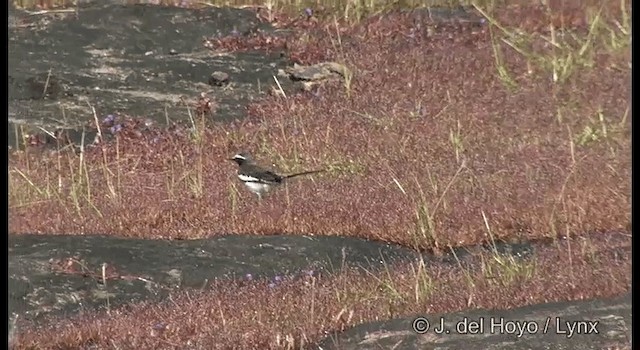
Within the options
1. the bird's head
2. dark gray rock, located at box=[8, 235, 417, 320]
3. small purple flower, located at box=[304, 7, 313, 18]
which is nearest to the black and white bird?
the bird's head

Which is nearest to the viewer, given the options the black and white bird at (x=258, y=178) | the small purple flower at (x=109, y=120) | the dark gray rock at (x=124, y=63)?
the black and white bird at (x=258, y=178)

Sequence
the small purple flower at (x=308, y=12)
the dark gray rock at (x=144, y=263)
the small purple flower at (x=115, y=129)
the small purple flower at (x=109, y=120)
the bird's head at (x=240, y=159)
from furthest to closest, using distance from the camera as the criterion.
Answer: the small purple flower at (x=308, y=12)
the small purple flower at (x=109, y=120)
the small purple flower at (x=115, y=129)
the bird's head at (x=240, y=159)
the dark gray rock at (x=144, y=263)

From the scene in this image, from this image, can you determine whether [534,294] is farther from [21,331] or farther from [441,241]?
[21,331]

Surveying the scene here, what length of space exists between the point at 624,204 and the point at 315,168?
3.18m

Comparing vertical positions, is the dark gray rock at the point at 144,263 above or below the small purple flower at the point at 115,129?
above

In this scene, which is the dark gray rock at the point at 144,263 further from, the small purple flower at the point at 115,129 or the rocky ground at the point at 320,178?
the small purple flower at the point at 115,129

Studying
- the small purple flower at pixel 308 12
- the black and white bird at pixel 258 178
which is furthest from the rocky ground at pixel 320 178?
the black and white bird at pixel 258 178

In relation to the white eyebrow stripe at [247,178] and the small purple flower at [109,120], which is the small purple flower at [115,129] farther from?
the white eyebrow stripe at [247,178]

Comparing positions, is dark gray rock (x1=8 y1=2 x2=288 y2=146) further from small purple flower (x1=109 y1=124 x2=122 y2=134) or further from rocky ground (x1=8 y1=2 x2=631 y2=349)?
small purple flower (x1=109 y1=124 x2=122 y2=134)

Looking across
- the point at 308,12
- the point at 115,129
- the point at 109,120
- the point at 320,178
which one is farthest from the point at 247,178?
the point at 308,12

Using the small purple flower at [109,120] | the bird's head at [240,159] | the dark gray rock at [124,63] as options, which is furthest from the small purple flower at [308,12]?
the bird's head at [240,159]

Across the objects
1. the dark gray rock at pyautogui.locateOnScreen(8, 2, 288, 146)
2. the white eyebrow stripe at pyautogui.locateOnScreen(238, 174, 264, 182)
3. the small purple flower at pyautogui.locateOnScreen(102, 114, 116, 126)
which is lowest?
the small purple flower at pyautogui.locateOnScreen(102, 114, 116, 126)

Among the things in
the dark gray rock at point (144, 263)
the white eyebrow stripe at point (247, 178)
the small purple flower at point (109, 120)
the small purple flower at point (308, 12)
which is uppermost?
the small purple flower at point (308, 12)

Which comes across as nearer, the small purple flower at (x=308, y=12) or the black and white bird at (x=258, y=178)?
the black and white bird at (x=258, y=178)
